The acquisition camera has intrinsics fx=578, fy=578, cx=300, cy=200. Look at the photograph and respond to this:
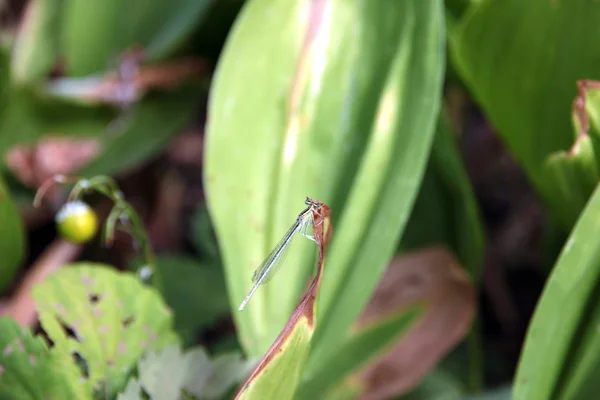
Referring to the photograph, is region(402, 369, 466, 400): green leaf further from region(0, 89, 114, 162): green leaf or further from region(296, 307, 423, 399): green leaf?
region(0, 89, 114, 162): green leaf

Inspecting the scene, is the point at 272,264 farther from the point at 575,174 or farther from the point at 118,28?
the point at 118,28

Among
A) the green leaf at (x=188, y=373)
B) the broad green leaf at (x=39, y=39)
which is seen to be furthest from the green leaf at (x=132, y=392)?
the broad green leaf at (x=39, y=39)

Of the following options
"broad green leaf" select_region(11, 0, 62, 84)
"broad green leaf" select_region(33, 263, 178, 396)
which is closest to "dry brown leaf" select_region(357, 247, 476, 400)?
"broad green leaf" select_region(33, 263, 178, 396)

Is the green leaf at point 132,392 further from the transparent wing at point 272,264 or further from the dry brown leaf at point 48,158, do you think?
the dry brown leaf at point 48,158

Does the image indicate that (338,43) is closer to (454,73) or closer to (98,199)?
(454,73)

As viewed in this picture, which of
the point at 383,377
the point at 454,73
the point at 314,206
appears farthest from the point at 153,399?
the point at 454,73

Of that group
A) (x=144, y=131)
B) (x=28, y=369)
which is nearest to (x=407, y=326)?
(x=28, y=369)

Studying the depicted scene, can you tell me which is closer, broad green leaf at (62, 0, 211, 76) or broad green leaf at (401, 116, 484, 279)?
broad green leaf at (401, 116, 484, 279)
